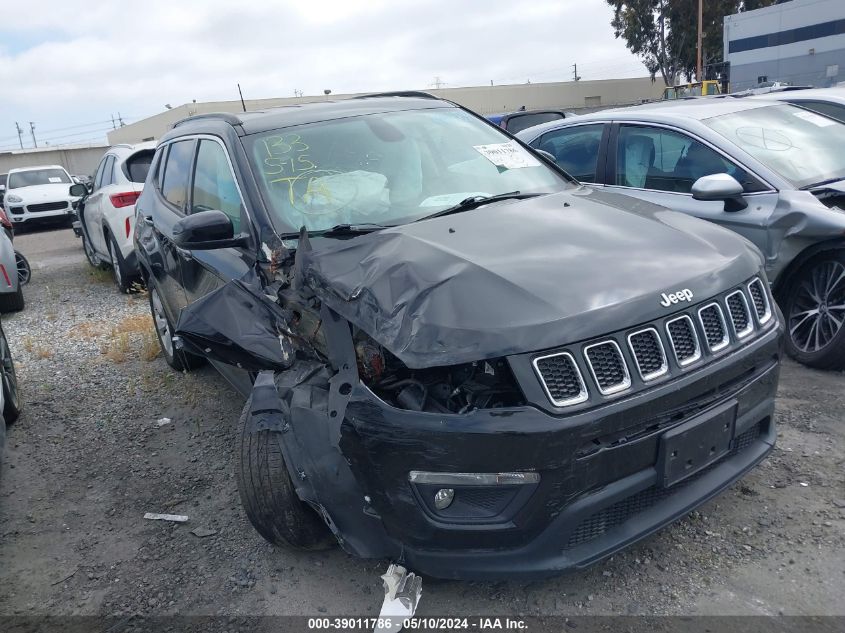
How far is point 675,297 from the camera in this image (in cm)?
246

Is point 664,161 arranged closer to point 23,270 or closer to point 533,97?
point 23,270

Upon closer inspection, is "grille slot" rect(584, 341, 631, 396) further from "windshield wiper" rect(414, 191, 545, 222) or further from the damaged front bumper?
"windshield wiper" rect(414, 191, 545, 222)

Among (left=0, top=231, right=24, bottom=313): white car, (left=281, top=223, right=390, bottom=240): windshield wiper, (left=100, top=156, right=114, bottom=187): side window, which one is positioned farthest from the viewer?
(left=100, top=156, right=114, bottom=187): side window

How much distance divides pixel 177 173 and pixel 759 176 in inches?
152

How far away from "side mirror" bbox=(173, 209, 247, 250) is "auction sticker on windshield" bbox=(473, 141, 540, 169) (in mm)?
1435

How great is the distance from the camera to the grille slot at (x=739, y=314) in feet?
8.75

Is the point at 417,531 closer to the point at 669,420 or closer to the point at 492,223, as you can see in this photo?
the point at 669,420

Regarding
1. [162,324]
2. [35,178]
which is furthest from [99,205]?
[35,178]

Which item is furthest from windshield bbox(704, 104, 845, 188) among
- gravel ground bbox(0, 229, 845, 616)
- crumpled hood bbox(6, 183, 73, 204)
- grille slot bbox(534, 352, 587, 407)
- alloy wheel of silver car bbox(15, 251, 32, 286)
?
crumpled hood bbox(6, 183, 73, 204)

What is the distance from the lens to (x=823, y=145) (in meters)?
5.05

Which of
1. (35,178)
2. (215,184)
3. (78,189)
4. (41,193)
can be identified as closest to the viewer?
(215,184)

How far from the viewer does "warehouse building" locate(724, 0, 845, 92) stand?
3161cm

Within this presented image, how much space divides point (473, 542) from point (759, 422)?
134 centimetres

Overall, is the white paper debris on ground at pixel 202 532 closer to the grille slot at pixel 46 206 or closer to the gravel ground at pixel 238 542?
the gravel ground at pixel 238 542
